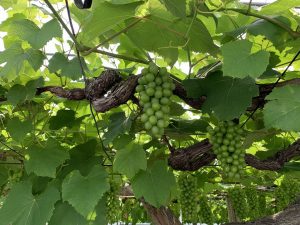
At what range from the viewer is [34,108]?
97.3 inches

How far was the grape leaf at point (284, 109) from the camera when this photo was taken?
153cm

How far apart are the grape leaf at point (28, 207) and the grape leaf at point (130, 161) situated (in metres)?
0.32

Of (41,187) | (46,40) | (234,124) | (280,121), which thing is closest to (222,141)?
(234,124)

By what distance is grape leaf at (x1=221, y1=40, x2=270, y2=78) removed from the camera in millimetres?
1457

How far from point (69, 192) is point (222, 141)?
69 centimetres

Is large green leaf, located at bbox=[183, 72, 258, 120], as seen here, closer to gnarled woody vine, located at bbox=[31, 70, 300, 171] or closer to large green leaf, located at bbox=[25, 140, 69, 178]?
gnarled woody vine, located at bbox=[31, 70, 300, 171]

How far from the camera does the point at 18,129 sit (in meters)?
2.24

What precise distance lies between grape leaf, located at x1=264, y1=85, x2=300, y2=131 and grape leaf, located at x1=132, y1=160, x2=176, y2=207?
72cm

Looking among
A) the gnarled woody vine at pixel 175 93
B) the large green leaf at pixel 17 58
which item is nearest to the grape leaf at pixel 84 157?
the gnarled woody vine at pixel 175 93

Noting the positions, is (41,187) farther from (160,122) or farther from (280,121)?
(280,121)

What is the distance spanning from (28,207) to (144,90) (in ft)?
2.89

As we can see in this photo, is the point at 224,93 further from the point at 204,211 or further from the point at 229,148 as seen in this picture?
the point at 204,211

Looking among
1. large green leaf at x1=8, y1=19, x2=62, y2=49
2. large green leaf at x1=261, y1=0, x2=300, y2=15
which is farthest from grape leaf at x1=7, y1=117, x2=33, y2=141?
large green leaf at x1=261, y1=0, x2=300, y2=15

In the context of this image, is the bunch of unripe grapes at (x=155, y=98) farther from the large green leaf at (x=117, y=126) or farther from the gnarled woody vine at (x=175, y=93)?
the large green leaf at (x=117, y=126)
